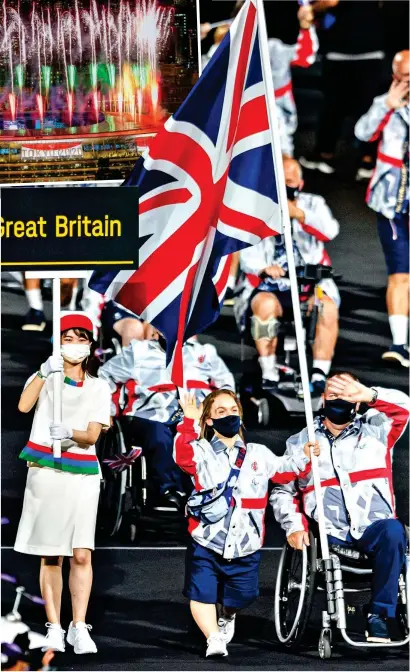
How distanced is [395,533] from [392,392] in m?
0.79

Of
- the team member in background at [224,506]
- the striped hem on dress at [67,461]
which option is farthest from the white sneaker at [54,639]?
the striped hem on dress at [67,461]

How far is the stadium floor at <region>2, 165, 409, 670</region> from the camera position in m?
8.60


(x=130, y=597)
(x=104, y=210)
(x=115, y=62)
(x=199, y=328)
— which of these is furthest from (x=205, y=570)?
(x=115, y=62)

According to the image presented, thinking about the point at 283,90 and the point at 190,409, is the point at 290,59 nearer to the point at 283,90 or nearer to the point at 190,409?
the point at 283,90

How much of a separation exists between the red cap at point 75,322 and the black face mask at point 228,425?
0.88 m

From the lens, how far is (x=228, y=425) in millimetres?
8633

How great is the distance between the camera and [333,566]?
27.7ft

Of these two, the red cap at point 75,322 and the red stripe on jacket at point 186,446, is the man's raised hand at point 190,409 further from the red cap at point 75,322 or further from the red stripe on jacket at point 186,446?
the red cap at point 75,322

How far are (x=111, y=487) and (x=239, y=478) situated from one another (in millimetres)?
978

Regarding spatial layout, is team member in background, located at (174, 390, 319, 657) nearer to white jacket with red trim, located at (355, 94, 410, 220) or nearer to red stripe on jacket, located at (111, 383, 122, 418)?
red stripe on jacket, located at (111, 383, 122, 418)

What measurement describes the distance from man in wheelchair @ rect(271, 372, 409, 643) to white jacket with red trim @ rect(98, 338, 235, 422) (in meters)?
0.96

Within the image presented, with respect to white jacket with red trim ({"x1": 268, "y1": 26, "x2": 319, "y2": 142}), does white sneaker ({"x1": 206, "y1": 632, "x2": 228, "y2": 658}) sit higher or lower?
lower

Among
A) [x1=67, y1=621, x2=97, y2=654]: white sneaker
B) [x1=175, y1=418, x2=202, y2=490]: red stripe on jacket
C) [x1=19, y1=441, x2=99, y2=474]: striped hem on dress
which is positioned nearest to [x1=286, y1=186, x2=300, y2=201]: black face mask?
[x1=175, y1=418, x2=202, y2=490]: red stripe on jacket

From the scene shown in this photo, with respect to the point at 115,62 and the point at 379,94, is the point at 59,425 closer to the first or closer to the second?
the point at 115,62
